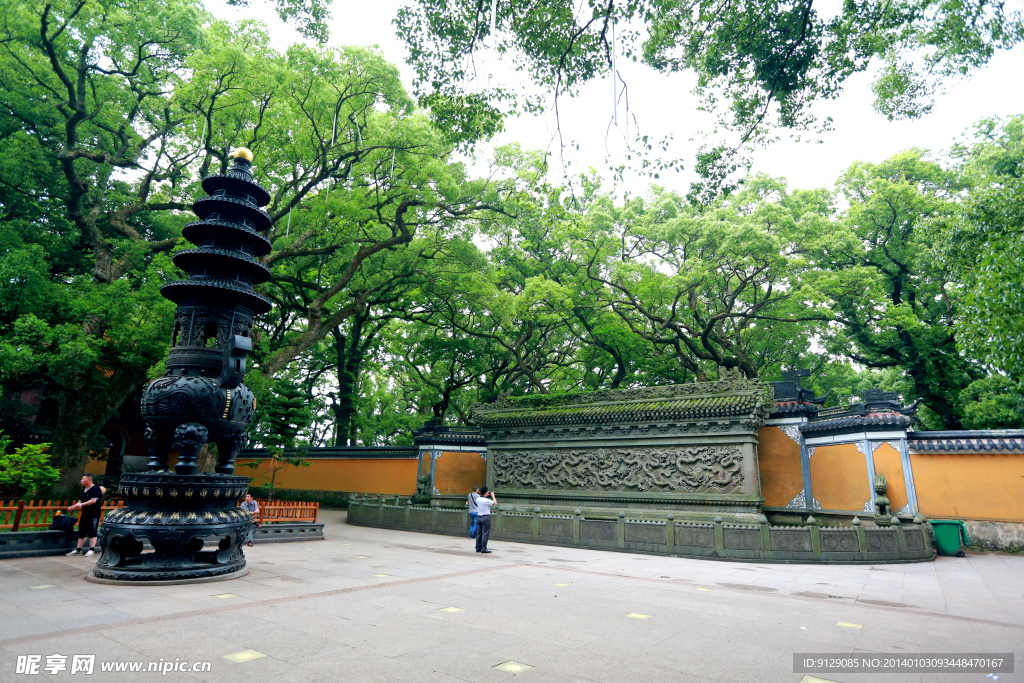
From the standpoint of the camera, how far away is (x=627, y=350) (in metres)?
21.0

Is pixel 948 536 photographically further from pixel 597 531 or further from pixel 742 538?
pixel 597 531

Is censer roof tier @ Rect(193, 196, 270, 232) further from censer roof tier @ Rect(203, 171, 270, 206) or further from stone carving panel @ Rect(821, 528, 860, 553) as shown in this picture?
stone carving panel @ Rect(821, 528, 860, 553)

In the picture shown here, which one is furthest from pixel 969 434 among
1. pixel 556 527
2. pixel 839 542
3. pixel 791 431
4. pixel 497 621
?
pixel 497 621

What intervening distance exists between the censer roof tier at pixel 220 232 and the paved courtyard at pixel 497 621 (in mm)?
4765

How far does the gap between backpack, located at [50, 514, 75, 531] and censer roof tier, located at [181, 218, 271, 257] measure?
515 centimetres

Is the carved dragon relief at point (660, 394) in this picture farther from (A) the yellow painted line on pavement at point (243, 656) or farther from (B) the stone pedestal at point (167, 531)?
(A) the yellow painted line on pavement at point (243, 656)

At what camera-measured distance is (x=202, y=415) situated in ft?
22.7

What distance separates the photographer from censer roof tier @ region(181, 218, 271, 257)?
761 centimetres

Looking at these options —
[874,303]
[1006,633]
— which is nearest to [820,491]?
[874,303]

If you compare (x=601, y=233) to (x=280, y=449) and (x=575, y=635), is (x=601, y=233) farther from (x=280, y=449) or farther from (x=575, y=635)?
(x=575, y=635)

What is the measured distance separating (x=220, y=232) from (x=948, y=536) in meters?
14.5

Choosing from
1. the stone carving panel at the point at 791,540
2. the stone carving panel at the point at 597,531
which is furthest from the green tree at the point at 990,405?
the stone carving panel at the point at 597,531

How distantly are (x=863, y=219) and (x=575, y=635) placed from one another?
19966 millimetres

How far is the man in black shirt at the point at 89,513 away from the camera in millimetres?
8344
